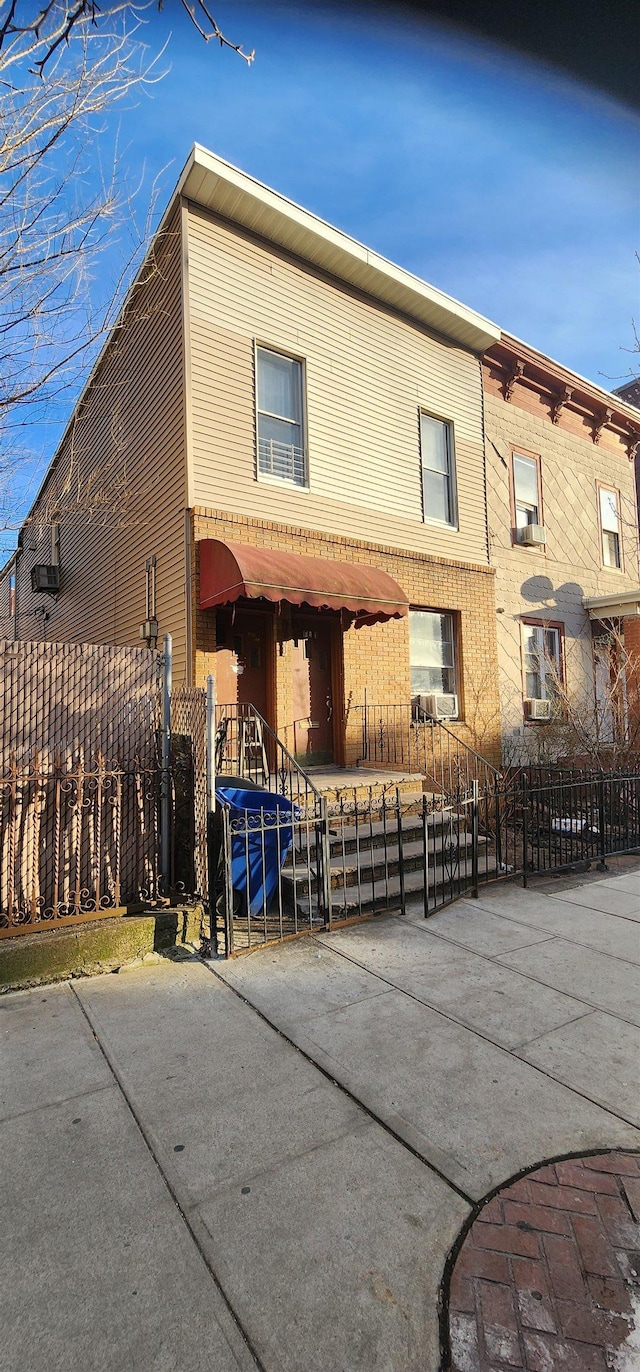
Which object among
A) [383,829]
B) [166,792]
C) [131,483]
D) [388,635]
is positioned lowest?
[383,829]

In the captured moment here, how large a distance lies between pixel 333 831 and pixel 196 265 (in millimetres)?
7674

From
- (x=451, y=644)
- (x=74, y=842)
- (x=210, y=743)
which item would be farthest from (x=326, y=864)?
(x=451, y=644)

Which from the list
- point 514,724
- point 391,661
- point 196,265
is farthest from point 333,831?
point 196,265

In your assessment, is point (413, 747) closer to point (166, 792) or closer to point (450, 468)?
point (450, 468)

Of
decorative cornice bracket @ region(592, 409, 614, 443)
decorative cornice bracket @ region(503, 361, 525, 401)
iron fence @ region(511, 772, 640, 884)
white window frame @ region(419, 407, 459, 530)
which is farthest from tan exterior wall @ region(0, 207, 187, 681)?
decorative cornice bracket @ region(592, 409, 614, 443)

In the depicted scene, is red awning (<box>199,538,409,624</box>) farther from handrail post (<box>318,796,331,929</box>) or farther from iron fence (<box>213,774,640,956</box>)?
handrail post (<box>318,796,331,929</box>)

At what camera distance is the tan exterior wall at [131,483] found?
8.50m

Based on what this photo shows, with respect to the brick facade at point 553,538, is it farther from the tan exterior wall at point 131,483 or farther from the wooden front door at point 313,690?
the tan exterior wall at point 131,483

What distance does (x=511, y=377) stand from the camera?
13312mm

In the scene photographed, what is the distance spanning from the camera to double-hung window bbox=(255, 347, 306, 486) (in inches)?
357

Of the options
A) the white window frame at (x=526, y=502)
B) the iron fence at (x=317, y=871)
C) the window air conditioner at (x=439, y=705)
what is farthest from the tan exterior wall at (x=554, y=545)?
the iron fence at (x=317, y=871)

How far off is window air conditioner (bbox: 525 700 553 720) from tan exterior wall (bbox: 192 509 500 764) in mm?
1600

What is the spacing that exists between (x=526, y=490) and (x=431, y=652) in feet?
17.2

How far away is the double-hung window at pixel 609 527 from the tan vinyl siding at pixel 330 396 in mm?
5135
